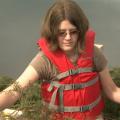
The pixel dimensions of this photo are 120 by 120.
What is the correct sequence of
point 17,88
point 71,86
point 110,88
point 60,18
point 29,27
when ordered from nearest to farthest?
point 17,88 → point 60,18 → point 71,86 → point 110,88 → point 29,27

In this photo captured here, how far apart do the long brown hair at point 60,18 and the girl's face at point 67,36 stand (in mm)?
18

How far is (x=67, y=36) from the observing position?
1841mm

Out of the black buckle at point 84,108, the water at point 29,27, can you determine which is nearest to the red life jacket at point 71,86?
the black buckle at point 84,108

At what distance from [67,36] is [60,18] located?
0.29 feet

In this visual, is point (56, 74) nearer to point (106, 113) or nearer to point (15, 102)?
point (15, 102)

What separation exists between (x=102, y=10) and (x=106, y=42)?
484 mm

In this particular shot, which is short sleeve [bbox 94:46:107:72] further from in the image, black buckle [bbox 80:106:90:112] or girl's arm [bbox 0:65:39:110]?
girl's arm [bbox 0:65:39:110]

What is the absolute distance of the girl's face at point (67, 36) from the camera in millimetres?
1837

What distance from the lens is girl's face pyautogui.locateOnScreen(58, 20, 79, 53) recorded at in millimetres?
1837

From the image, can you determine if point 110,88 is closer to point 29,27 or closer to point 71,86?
point 71,86

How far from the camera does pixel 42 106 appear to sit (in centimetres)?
148

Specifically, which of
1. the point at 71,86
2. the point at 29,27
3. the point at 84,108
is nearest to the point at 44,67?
the point at 71,86

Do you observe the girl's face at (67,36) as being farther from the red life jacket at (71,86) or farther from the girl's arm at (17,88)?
the girl's arm at (17,88)

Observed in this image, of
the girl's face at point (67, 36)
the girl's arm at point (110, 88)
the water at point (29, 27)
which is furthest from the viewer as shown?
the water at point (29, 27)
